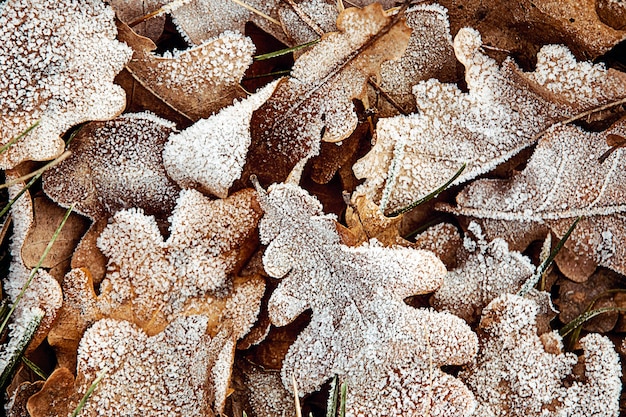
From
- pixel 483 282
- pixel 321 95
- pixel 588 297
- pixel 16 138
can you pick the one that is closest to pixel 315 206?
pixel 321 95

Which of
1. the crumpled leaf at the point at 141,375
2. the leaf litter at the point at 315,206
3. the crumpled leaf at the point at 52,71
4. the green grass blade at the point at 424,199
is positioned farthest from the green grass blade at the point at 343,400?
the crumpled leaf at the point at 52,71

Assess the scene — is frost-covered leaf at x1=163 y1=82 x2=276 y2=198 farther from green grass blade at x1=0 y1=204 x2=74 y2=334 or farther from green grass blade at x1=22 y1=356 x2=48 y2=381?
green grass blade at x1=22 y1=356 x2=48 y2=381

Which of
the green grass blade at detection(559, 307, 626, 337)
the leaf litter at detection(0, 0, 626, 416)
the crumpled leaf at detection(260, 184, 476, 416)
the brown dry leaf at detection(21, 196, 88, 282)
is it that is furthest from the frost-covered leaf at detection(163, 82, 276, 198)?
the green grass blade at detection(559, 307, 626, 337)

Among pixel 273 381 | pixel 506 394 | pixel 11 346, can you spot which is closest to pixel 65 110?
pixel 11 346

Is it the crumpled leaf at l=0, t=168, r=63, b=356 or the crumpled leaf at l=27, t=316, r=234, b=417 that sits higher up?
the crumpled leaf at l=0, t=168, r=63, b=356

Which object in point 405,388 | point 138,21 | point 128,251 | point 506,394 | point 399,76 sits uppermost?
point 138,21

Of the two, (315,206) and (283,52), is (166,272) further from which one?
(283,52)

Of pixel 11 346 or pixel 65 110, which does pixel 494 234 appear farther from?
pixel 11 346
